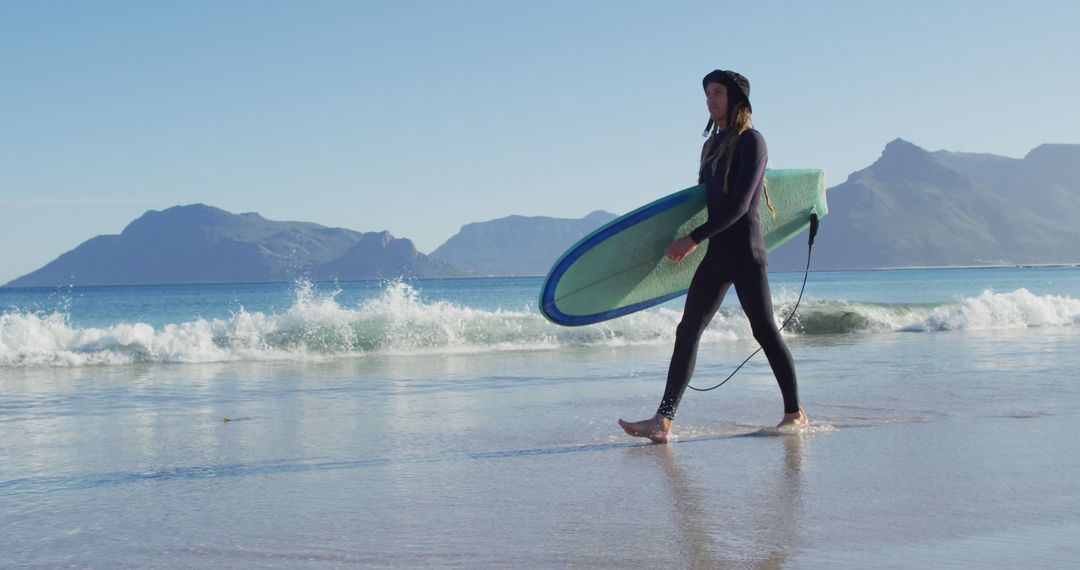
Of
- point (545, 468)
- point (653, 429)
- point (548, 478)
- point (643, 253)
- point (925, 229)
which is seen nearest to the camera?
point (548, 478)

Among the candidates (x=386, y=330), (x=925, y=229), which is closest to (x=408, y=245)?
(x=925, y=229)

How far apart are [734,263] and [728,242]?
104 mm

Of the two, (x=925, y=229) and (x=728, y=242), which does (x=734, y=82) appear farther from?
(x=925, y=229)

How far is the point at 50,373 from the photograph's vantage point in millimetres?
10539

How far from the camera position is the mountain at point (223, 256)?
144250mm

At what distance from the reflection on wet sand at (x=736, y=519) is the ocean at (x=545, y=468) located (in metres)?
0.01

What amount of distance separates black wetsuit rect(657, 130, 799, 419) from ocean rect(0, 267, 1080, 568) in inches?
15.5

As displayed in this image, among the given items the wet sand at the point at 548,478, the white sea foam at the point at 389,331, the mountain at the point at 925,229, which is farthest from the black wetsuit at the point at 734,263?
the mountain at the point at 925,229

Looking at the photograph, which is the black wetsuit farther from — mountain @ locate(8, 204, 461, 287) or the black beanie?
mountain @ locate(8, 204, 461, 287)

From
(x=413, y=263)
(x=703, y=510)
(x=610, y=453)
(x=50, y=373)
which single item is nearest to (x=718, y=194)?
(x=610, y=453)

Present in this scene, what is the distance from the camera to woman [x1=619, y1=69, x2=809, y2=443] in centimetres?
461

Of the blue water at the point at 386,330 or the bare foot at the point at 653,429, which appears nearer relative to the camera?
the bare foot at the point at 653,429

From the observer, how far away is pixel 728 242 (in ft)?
15.4

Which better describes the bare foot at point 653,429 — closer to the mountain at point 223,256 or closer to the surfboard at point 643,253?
the surfboard at point 643,253
